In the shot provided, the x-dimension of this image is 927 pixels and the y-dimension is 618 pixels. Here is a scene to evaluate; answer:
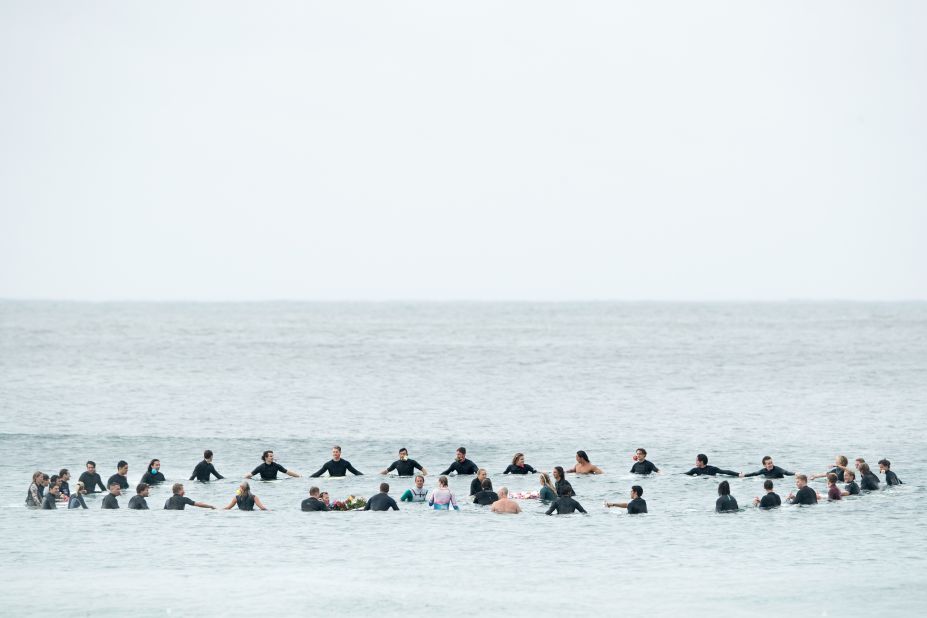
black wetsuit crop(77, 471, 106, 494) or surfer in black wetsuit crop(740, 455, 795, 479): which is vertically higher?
surfer in black wetsuit crop(740, 455, 795, 479)

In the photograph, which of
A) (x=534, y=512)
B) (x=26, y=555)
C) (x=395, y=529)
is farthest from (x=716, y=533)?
(x=26, y=555)

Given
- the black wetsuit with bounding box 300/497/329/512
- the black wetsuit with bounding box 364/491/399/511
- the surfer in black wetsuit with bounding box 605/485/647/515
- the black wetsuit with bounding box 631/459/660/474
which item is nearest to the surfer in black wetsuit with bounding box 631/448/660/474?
the black wetsuit with bounding box 631/459/660/474

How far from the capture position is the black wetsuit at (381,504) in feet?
111

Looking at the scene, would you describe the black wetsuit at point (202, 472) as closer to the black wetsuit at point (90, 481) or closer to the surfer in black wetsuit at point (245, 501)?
the black wetsuit at point (90, 481)

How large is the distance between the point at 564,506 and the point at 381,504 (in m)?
5.39

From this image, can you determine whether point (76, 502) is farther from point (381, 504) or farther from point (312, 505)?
point (381, 504)

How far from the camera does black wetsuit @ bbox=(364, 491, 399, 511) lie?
33719 millimetres

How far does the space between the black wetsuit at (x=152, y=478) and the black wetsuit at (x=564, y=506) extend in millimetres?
13649

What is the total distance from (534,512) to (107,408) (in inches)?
1652

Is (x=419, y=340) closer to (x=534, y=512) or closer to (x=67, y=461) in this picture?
(x=67, y=461)

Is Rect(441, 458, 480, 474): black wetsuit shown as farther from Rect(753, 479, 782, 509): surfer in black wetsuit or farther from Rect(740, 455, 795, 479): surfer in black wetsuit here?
Rect(753, 479, 782, 509): surfer in black wetsuit

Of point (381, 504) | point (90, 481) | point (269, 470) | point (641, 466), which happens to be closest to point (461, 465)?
point (641, 466)

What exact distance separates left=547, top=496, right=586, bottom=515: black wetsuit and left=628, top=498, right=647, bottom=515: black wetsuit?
1.39 metres

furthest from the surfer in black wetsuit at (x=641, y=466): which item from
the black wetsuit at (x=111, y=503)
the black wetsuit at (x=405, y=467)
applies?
the black wetsuit at (x=111, y=503)
